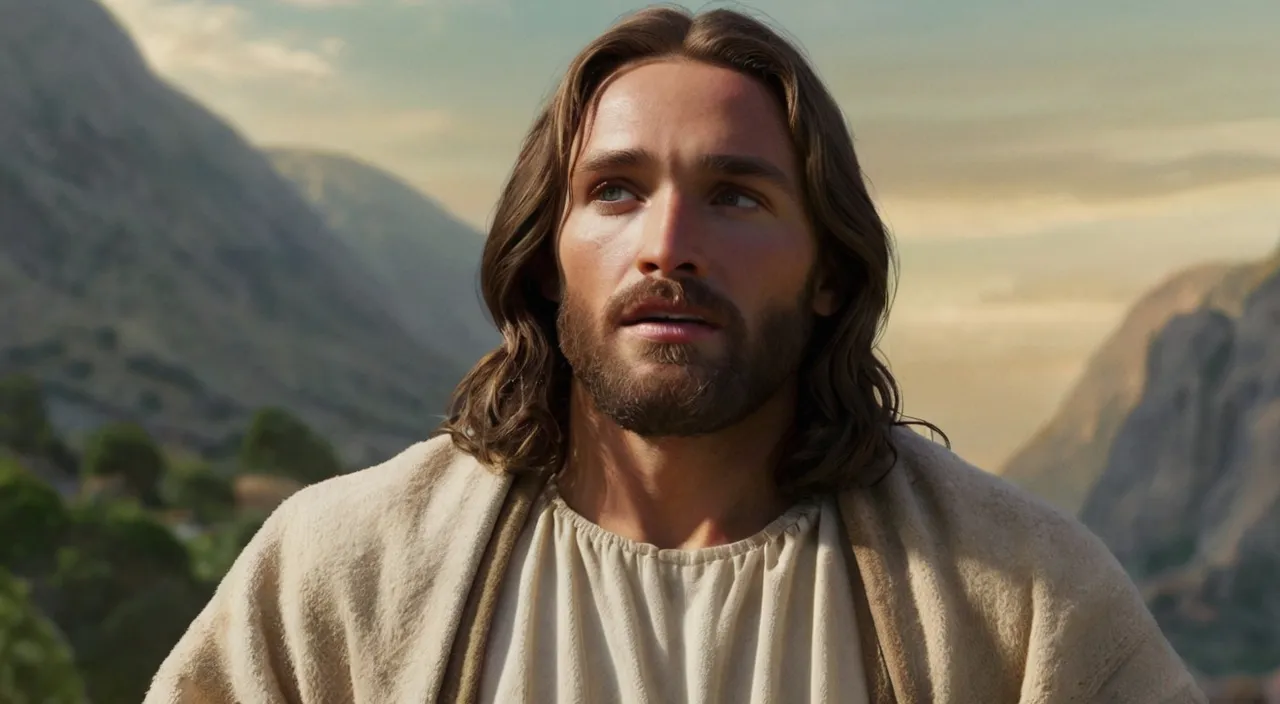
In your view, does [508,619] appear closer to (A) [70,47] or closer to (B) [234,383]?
(B) [234,383]

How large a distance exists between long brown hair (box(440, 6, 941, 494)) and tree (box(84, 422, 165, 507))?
32.3 metres

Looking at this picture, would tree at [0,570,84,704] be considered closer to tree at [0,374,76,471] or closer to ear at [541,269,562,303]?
ear at [541,269,562,303]

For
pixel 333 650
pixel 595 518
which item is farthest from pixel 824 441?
pixel 333 650

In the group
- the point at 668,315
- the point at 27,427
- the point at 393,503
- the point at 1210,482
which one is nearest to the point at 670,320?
the point at 668,315

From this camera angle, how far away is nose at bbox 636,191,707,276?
280 centimetres

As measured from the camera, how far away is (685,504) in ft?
9.95

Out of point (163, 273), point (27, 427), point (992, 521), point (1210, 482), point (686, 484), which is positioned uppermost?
point (163, 273)

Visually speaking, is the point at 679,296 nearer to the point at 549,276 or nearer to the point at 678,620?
the point at 549,276

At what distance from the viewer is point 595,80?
10.2ft

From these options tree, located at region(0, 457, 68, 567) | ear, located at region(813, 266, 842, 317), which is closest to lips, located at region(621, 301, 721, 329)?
ear, located at region(813, 266, 842, 317)

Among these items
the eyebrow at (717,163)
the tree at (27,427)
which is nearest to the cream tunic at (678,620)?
the eyebrow at (717,163)

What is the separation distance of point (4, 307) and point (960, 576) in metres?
46.5

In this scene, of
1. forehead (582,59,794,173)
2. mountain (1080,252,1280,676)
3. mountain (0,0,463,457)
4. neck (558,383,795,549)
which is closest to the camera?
forehead (582,59,794,173)

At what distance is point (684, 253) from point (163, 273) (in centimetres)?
5185
